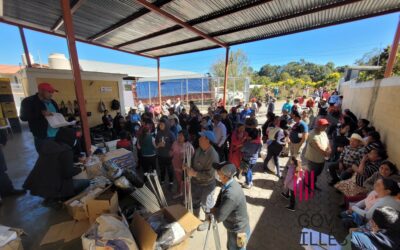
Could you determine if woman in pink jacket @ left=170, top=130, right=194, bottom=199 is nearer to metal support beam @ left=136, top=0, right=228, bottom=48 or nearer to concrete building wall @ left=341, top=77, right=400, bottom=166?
metal support beam @ left=136, top=0, right=228, bottom=48

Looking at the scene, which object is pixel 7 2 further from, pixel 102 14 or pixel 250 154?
pixel 250 154

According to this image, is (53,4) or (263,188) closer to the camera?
(263,188)

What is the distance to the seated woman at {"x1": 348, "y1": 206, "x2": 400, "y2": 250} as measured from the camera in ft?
6.02

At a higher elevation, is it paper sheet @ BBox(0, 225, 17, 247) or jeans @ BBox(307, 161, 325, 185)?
jeans @ BBox(307, 161, 325, 185)

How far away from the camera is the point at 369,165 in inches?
132

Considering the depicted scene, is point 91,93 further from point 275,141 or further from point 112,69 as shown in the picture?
point 112,69

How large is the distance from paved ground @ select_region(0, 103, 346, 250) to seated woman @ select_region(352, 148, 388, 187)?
0.82 meters

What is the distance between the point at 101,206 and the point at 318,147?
407 cm

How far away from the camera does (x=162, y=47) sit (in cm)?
922

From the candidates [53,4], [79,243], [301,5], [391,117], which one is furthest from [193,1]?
[79,243]

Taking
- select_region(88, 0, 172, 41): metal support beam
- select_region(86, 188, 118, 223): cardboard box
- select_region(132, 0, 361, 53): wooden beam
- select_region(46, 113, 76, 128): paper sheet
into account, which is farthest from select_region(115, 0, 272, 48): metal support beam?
select_region(86, 188, 118, 223): cardboard box

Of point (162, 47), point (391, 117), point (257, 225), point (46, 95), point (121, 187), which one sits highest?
point (162, 47)

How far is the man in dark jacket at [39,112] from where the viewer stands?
3523 millimetres

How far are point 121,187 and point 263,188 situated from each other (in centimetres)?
316
